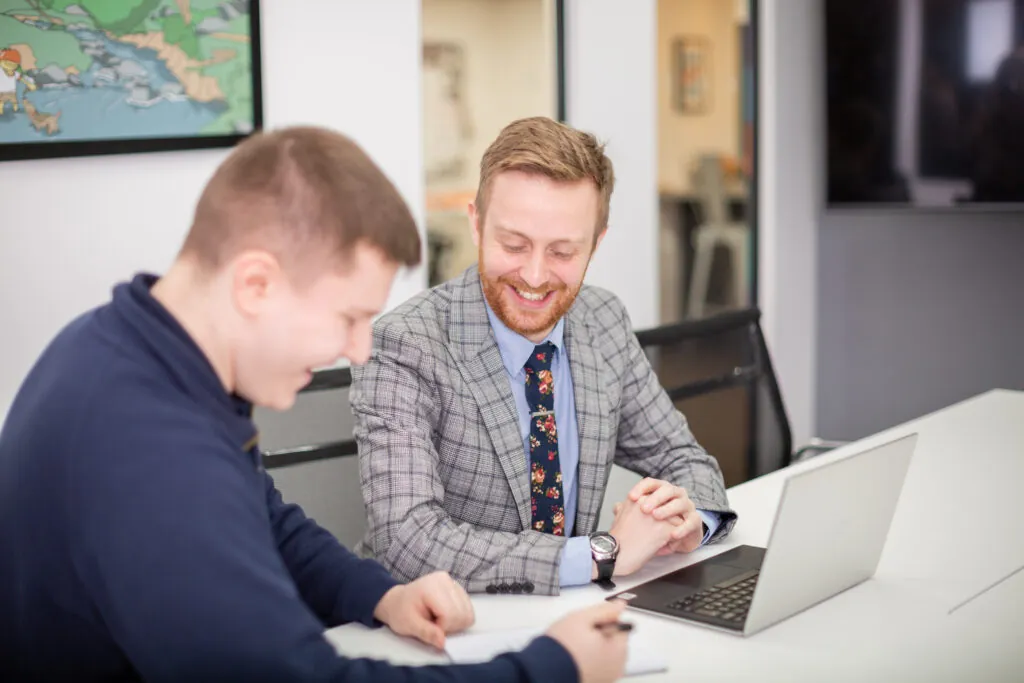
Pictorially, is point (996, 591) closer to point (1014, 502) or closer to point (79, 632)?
point (1014, 502)

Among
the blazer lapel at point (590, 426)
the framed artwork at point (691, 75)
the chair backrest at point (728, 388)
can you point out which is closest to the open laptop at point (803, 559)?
the blazer lapel at point (590, 426)

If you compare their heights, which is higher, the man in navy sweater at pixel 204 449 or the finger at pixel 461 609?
the man in navy sweater at pixel 204 449

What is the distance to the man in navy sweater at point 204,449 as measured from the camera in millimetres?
1035

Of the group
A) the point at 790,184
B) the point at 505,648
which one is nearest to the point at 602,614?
the point at 505,648

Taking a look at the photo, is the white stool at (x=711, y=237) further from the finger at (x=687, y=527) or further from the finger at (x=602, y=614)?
the finger at (x=602, y=614)

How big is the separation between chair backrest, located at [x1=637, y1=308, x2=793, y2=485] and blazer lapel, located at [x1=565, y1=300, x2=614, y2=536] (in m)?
0.41

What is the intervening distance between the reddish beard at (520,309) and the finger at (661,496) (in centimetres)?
36

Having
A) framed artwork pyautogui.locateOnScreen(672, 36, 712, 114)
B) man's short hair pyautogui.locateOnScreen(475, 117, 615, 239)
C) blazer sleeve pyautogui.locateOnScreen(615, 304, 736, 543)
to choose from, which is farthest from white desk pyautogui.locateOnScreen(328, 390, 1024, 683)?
framed artwork pyautogui.locateOnScreen(672, 36, 712, 114)

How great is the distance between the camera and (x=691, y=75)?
7.63 metres

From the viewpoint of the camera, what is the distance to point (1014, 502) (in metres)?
2.12

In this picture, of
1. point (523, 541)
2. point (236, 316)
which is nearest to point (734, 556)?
point (523, 541)

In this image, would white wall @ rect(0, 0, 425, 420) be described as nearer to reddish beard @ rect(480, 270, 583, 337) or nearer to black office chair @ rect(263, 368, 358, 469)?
black office chair @ rect(263, 368, 358, 469)

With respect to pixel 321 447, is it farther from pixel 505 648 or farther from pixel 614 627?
pixel 614 627

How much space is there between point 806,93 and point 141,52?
288 centimetres
